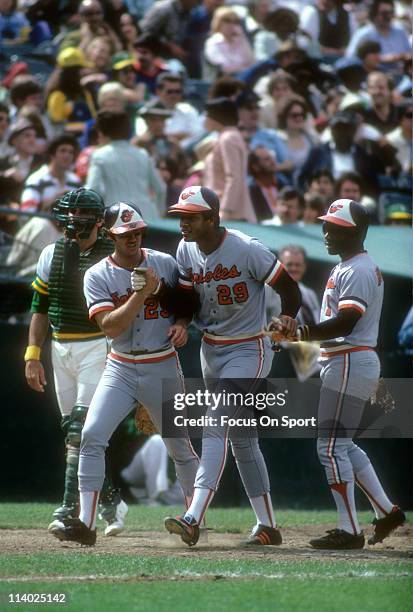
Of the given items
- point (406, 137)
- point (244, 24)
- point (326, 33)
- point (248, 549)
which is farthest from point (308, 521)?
point (326, 33)

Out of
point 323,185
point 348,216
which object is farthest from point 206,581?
point 323,185

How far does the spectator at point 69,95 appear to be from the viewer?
47.3ft

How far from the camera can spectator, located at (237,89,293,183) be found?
13.4 m

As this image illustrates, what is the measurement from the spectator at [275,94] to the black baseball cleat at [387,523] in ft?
24.4

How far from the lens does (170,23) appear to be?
16203 millimetres

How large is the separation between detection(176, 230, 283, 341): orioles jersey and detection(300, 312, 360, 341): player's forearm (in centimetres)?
37

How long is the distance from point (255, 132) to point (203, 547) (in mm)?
7114

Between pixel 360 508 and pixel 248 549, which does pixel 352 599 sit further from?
pixel 360 508

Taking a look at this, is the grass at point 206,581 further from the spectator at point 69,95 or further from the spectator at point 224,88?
the spectator at point 69,95

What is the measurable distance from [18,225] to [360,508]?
3406 millimetres

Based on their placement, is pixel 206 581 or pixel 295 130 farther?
pixel 295 130

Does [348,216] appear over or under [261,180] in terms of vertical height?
over

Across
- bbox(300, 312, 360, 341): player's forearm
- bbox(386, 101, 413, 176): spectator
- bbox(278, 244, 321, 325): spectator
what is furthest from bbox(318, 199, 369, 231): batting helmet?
bbox(386, 101, 413, 176): spectator

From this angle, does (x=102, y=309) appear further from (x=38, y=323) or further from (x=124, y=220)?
(x=38, y=323)
